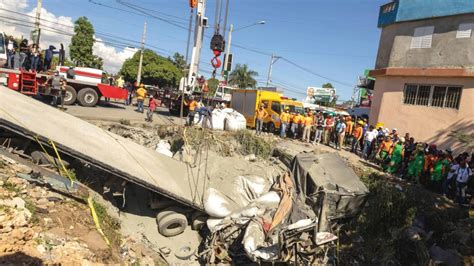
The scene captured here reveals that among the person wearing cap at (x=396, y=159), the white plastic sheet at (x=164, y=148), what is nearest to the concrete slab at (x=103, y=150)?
the white plastic sheet at (x=164, y=148)

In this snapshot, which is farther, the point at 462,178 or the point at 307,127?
the point at 307,127

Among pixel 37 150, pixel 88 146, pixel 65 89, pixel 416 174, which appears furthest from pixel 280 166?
pixel 65 89

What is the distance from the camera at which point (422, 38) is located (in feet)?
47.7

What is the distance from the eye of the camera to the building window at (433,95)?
13.4 metres

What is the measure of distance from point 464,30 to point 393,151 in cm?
572

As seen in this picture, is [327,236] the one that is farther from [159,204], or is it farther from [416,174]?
[416,174]

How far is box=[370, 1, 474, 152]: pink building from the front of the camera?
1309cm

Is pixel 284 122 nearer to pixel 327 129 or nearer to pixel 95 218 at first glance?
pixel 327 129

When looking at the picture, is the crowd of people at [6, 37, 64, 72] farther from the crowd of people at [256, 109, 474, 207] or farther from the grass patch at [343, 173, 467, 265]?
the grass patch at [343, 173, 467, 265]

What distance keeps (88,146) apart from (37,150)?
0.88m

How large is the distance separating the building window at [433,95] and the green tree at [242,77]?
3679 cm

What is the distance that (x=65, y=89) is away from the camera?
15.2 metres

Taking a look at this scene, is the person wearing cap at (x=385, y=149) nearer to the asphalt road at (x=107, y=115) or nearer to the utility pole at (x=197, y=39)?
the utility pole at (x=197, y=39)

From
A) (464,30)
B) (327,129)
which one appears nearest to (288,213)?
(327,129)
